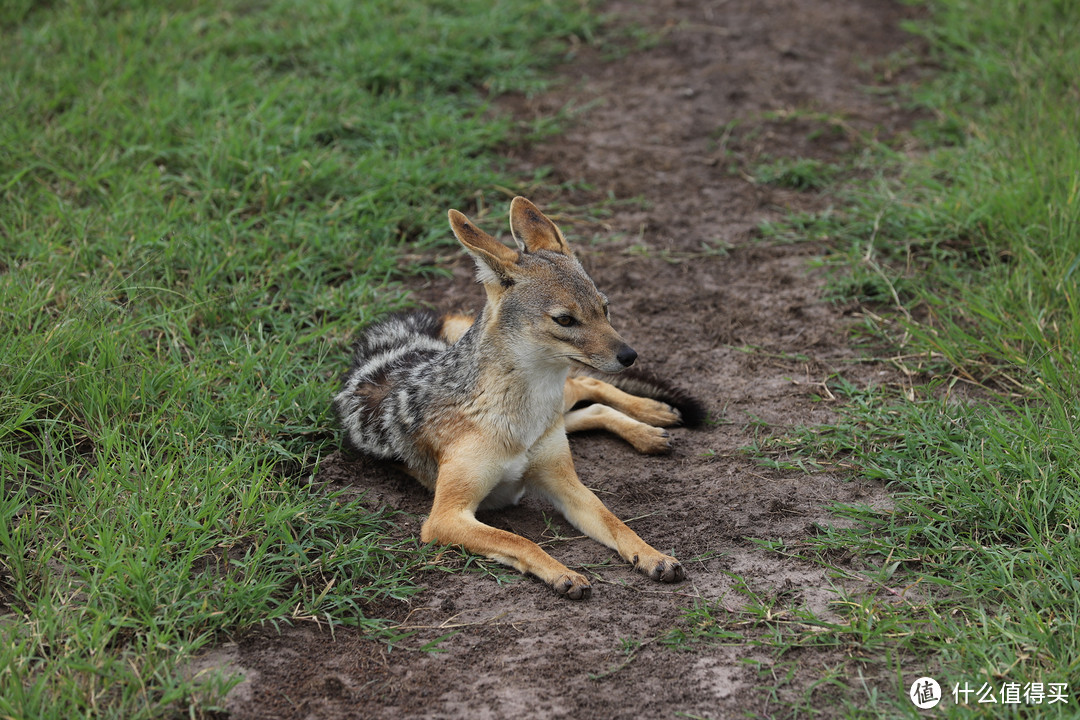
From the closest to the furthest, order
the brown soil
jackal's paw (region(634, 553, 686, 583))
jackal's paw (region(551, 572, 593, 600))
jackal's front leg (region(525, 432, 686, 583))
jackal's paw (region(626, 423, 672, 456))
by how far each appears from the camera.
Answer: the brown soil < jackal's paw (region(551, 572, 593, 600)) < jackal's paw (region(634, 553, 686, 583)) < jackal's front leg (region(525, 432, 686, 583)) < jackal's paw (region(626, 423, 672, 456))

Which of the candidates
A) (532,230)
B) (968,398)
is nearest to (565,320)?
(532,230)

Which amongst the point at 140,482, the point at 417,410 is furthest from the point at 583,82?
the point at 140,482

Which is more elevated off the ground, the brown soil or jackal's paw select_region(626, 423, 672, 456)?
the brown soil

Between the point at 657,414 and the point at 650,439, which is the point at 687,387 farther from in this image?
the point at 650,439

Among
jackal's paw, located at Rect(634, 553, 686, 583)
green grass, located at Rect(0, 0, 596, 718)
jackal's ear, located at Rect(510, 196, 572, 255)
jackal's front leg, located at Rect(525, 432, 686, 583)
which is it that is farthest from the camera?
A: jackal's ear, located at Rect(510, 196, 572, 255)

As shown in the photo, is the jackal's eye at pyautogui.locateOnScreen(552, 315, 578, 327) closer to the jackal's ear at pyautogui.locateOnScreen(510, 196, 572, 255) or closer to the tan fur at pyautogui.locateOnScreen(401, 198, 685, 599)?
the tan fur at pyautogui.locateOnScreen(401, 198, 685, 599)

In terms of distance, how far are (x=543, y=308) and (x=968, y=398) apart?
243cm

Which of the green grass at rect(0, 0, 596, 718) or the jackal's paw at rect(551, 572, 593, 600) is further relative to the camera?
the jackal's paw at rect(551, 572, 593, 600)

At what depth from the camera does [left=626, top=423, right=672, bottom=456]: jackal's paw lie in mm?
5273

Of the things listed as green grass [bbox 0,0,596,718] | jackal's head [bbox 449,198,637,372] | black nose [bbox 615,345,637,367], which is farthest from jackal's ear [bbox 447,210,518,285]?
green grass [bbox 0,0,596,718]

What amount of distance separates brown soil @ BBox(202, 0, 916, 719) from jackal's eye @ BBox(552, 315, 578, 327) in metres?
1.00

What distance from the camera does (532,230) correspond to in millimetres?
5105

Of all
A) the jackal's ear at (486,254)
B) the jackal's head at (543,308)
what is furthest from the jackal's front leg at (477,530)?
the jackal's ear at (486,254)

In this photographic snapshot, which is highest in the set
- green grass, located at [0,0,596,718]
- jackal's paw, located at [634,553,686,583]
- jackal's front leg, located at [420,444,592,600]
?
green grass, located at [0,0,596,718]
